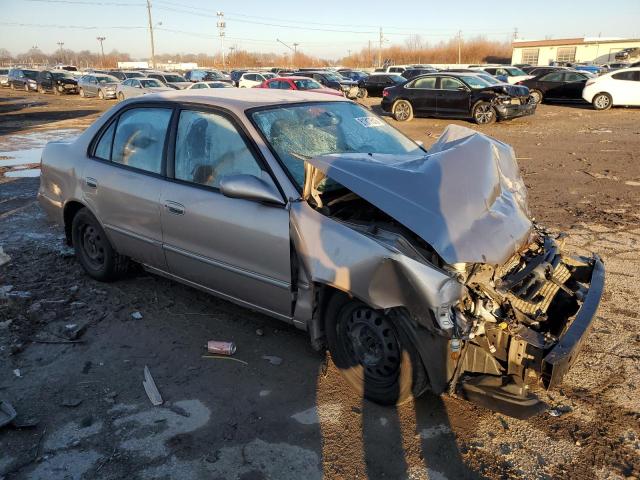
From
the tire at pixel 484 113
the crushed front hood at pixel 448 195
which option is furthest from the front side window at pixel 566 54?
the crushed front hood at pixel 448 195

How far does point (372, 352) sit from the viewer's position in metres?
3.10

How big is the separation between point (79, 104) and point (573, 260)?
29.1 metres

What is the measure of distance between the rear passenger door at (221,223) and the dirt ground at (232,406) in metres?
0.51

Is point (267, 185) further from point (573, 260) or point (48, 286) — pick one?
point (48, 286)

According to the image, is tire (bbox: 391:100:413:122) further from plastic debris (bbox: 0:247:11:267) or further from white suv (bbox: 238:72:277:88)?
plastic debris (bbox: 0:247:11:267)

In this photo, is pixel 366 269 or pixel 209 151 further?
pixel 209 151

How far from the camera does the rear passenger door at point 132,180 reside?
3980 mm

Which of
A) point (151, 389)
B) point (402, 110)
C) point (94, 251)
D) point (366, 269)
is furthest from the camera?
point (402, 110)

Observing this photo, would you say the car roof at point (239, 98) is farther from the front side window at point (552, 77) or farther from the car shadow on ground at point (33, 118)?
the front side window at point (552, 77)

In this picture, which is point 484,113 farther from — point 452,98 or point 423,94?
point 423,94

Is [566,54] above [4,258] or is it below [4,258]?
above

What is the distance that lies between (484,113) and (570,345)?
15.0 m

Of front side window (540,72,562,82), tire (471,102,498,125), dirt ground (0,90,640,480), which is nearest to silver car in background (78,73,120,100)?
tire (471,102,498,125)

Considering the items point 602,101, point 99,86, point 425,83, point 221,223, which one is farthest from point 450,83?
point 99,86
